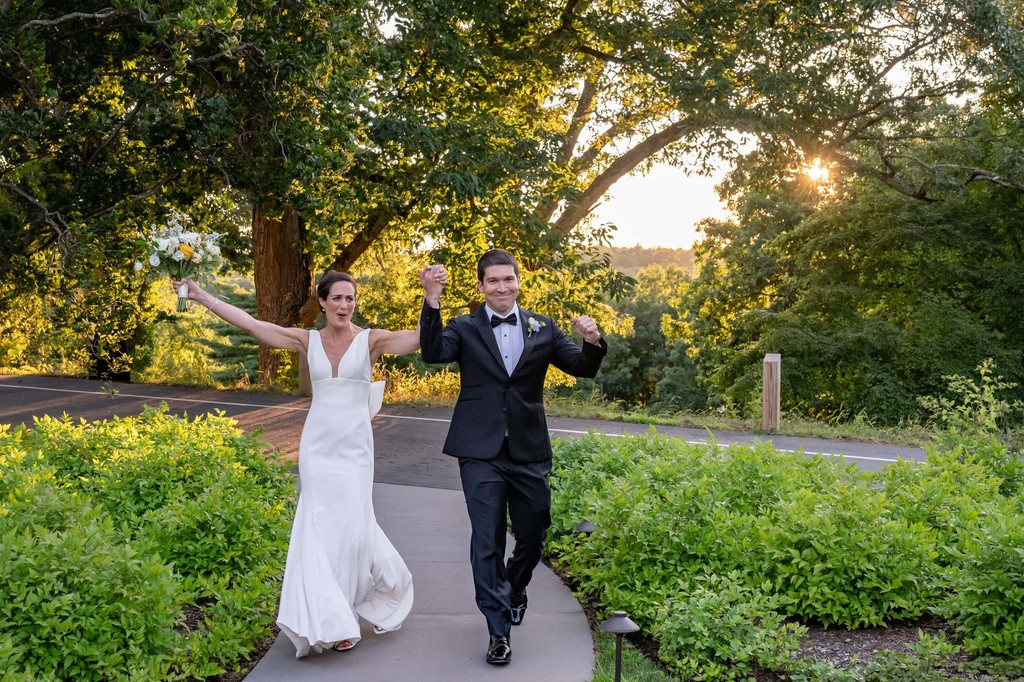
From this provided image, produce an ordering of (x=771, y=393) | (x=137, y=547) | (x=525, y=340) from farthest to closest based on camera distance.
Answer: (x=771, y=393) → (x=525, y=340) → (x=137, y=547)

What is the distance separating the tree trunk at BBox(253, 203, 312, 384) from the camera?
18750mm

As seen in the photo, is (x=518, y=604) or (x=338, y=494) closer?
(x=338, y=494)

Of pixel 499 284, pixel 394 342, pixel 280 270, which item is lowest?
pixel 394 342

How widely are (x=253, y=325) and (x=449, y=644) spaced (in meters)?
2.09

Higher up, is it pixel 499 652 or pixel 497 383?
pixel 497 383

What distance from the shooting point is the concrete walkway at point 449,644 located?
4836 millimetres

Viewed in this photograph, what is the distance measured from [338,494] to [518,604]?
127 centimetres

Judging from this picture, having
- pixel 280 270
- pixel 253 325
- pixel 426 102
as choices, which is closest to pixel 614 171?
pixel 280 270

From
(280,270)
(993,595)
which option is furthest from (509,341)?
(280,270)

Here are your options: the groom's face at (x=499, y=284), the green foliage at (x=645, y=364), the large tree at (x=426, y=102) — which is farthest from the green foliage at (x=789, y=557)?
the green foliage at (x=645, y=364)

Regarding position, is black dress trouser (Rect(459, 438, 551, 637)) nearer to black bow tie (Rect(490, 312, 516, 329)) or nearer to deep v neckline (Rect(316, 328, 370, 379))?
black bow tie (Rect(490, 312, 516, 329))

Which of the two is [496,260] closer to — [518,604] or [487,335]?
[487,335]

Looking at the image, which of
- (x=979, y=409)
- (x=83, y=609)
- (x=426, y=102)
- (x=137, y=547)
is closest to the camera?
(x=83, y=609)

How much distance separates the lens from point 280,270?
1906 cm
